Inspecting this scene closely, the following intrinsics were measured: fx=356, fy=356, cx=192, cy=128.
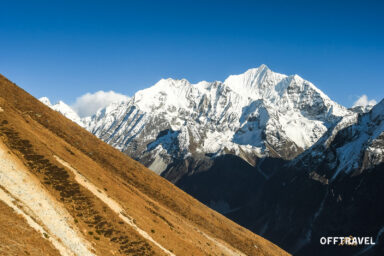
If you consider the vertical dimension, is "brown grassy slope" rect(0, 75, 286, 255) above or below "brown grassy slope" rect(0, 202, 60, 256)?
above

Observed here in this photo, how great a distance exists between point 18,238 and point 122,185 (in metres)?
34.7

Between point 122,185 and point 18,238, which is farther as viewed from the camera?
point 122,185

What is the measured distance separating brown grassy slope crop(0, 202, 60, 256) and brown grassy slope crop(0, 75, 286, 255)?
6.40 metres

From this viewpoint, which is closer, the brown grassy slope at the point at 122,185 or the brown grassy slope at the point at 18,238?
the brown grassy slope at the point at 18,238

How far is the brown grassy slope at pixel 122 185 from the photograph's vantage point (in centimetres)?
5062

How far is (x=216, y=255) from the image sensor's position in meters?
59.4

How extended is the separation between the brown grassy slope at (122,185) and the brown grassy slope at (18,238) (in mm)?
6396

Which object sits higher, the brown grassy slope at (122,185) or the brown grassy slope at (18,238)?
the brown grassy slope at (122,185)

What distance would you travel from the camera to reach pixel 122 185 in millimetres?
66375

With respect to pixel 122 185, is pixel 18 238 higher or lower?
lower

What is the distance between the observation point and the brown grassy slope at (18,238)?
30391 millimetres

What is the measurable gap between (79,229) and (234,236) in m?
48.7

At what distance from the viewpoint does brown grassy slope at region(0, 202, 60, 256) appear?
99.7 feet

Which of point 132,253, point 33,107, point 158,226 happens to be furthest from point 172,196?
point 132,253
